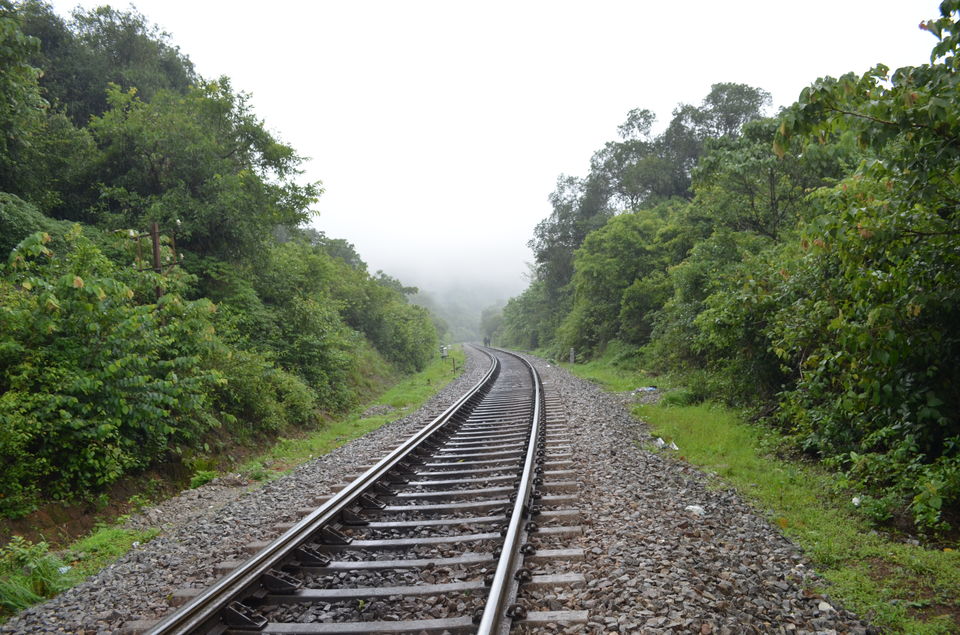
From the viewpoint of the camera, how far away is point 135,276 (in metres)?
8.07

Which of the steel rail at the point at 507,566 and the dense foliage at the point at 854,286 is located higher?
the dense foliage at the point at 854,286

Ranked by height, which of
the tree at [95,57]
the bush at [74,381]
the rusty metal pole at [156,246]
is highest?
the tree at [95,57]

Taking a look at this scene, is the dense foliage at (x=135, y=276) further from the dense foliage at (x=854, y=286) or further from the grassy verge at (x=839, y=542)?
the dense foliage at (x=854, y=286)

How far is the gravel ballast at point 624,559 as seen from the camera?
310 cm

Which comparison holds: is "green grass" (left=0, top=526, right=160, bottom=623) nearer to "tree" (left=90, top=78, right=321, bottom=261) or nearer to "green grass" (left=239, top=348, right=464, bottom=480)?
"green grass" (left=239, top=348, right=464, bottom=480)

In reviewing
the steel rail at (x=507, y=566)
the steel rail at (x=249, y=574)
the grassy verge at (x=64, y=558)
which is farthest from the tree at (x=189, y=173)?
the steel rail at (x=507, y=566)

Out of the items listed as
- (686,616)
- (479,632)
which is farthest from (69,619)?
(686,616)

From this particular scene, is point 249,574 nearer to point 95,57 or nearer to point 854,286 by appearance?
point 854,286

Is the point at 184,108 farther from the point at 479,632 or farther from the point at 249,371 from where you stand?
the point at 479,632

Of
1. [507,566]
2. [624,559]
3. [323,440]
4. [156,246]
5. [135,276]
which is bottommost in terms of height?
[323,440]

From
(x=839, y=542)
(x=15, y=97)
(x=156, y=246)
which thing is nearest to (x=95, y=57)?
(x=15, y=97)

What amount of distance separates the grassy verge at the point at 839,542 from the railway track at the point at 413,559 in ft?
6.08

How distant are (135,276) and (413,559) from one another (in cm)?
684

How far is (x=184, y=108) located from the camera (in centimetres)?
1402
